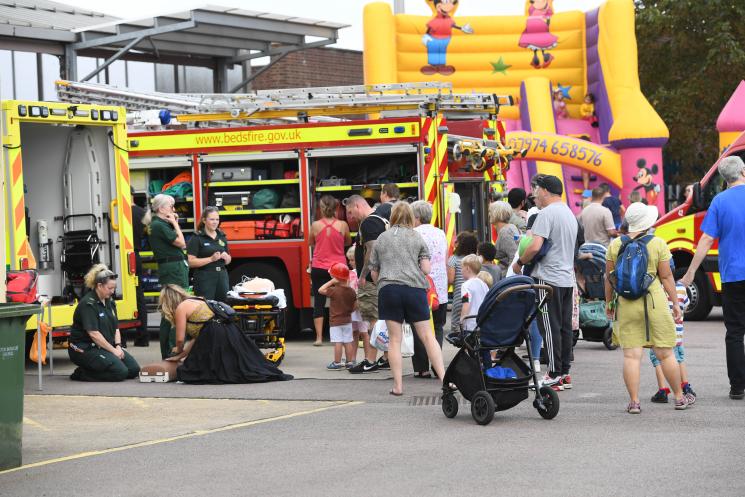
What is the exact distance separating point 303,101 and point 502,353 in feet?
25.4

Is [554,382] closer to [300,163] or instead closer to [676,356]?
[676,356]

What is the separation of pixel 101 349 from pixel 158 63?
19475 mm

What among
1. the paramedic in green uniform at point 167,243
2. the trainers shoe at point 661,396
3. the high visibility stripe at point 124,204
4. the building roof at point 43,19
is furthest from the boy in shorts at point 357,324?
the building roof at point 43,19

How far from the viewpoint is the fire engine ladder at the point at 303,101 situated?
16.6 metres

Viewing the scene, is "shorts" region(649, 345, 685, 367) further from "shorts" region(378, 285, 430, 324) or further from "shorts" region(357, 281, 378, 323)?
"shorts" region(357, 281, 378, 323)

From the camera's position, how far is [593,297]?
1463 cm

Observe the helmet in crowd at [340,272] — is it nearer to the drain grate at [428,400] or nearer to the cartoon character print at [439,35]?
the drain grate at [428,400]

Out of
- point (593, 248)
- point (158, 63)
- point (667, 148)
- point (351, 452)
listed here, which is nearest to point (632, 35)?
point (667, 148)

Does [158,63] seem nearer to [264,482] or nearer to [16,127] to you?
[16,127]

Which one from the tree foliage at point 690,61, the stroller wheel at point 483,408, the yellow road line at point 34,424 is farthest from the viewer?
the tree foliage at point 690,61

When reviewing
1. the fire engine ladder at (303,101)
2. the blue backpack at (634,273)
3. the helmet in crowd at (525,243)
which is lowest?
the blue backpack at (634,273)

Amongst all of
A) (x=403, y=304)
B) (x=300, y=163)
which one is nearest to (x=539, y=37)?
(x=300, y=163)

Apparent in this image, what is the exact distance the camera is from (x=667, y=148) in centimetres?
3534

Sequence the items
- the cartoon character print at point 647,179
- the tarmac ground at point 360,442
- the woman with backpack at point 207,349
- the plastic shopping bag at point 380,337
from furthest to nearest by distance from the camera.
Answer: the cartoon character print at point 647,179 < the plastic shopping bag at point 380,337 < the woman with backpack at point 207,349 < the tarmac ground at point 360,442
